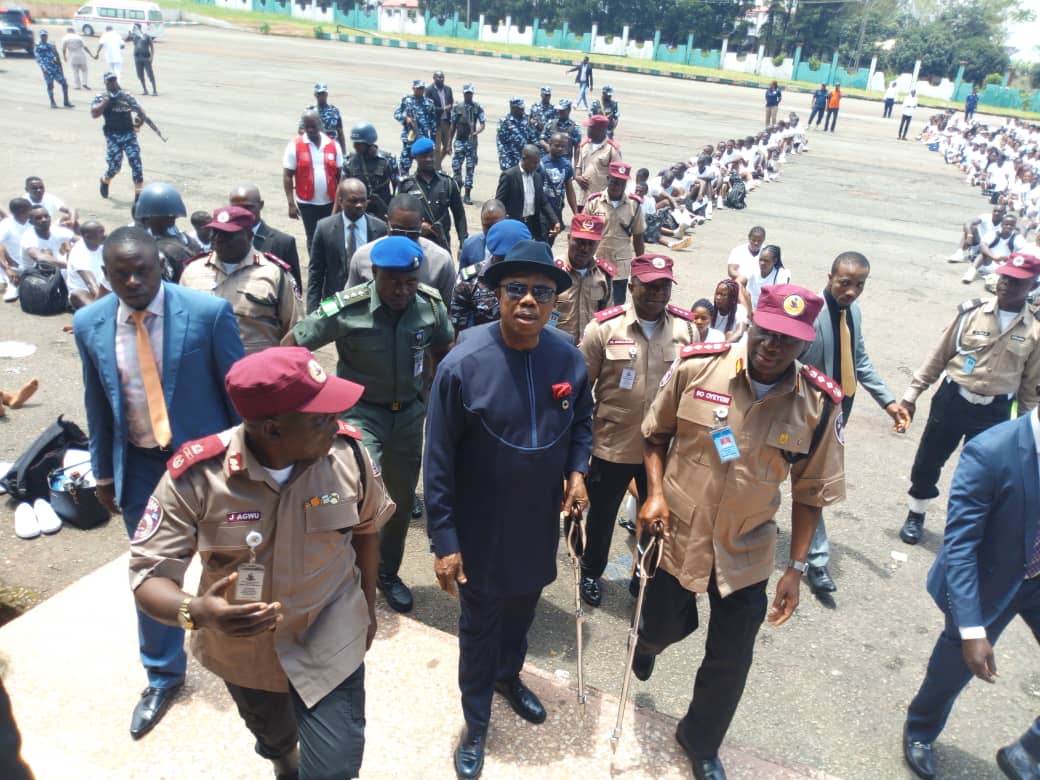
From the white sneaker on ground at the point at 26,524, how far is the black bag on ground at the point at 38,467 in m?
0.11

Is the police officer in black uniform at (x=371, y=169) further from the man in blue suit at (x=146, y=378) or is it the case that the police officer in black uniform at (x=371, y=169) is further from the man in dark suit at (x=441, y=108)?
the man in dark suit at (x=441, y=108)

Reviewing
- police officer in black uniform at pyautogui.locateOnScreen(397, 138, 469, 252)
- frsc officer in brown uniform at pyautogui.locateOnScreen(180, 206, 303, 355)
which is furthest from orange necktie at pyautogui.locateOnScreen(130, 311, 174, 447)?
police officer in black uniform at pyautogui.locateOnScreen(397, 138, 469, 252)

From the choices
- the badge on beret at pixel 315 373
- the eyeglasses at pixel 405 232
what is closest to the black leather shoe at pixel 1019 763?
the badge on beret at pixel 315 373

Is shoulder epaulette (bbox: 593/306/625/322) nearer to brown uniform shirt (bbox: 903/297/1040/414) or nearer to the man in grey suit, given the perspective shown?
the man in grey suit

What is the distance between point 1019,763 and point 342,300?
154 inches

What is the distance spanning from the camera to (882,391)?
15.8ft

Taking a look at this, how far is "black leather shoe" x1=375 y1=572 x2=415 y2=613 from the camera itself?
4.45 metres

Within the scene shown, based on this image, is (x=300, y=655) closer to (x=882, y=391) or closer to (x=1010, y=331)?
(x=882, y=391)

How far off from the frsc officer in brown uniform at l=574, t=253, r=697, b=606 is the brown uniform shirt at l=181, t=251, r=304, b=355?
5.96 feet

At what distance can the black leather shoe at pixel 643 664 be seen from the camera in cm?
374

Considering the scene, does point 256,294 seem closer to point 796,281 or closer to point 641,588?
point 641,588

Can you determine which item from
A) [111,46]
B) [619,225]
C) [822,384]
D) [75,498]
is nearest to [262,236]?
→ [75,498]

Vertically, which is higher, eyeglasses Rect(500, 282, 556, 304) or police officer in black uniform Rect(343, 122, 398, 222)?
eyeglasses Rect(500, 282, 556, 304)

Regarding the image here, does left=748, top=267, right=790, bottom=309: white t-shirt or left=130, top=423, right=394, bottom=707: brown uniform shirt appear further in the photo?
left=748, top=267, right=790, bottom=309: white t-shirt
